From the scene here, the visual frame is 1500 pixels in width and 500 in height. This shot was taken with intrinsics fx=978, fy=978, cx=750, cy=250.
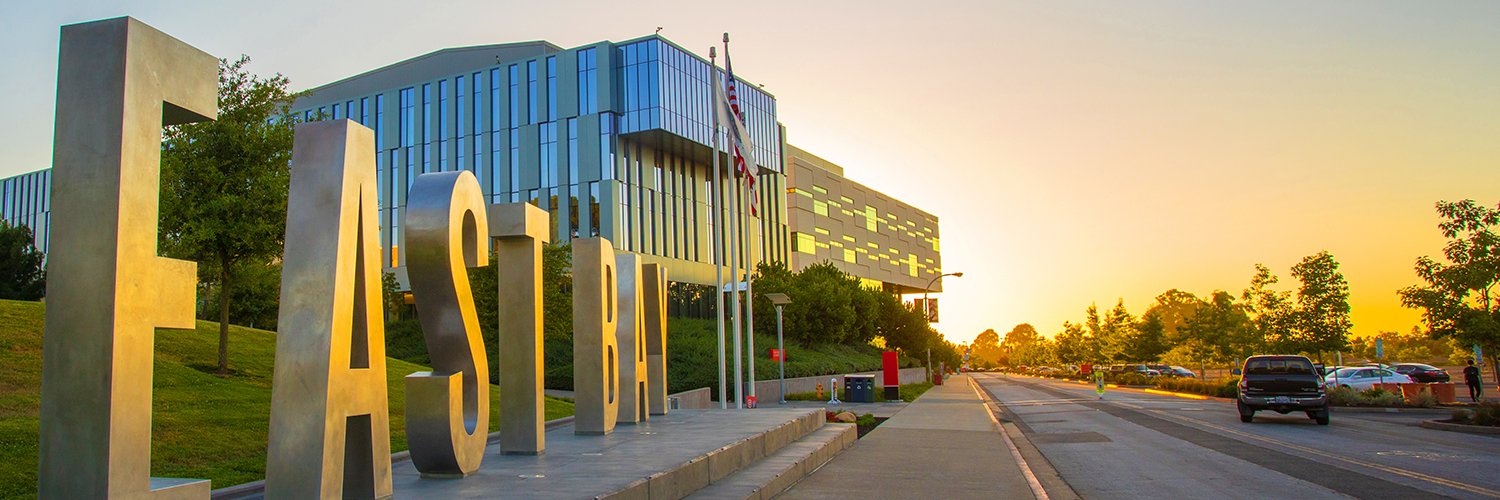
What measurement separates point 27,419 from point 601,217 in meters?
43.0

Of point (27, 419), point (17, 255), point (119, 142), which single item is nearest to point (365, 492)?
point (119, 142)

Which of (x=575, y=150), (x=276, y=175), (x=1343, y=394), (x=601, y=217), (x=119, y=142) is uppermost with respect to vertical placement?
(x=575, y=150)

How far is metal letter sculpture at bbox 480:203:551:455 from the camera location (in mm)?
11250

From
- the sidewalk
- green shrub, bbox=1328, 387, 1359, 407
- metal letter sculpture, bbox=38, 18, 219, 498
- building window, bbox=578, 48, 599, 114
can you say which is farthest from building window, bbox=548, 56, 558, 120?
metal letter sculpture, bbox=38, 18, 219, 498

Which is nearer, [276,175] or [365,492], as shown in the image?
[365,492]

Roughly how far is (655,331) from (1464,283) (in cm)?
2193

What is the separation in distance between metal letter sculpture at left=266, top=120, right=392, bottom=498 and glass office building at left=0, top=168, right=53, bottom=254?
82407 millimetres

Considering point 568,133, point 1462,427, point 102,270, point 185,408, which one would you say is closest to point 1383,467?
point 1462,427

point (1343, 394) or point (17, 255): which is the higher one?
point (17, 255)

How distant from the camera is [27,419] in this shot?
11414 mm

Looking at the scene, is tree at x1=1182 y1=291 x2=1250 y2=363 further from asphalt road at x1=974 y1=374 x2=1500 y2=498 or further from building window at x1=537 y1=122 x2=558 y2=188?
building window at x1=537 y1=122 x2=558 y2=188

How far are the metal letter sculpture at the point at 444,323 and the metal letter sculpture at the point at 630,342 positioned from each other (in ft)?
20.3

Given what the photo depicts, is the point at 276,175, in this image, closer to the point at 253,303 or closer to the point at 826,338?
the point at 253,303

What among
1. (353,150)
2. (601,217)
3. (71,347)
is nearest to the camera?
(71,347)
